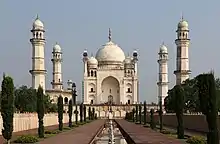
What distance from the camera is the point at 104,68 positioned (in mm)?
89938

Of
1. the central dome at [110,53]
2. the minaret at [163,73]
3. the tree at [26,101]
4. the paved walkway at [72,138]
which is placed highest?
the central dome at [110,53]

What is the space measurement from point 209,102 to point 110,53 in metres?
77.8

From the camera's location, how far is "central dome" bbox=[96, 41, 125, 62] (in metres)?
91.1

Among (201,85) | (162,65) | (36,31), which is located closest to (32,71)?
(36,31)

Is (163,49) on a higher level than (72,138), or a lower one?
higher

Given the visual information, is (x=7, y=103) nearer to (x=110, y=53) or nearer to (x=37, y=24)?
(x=37, y=24)

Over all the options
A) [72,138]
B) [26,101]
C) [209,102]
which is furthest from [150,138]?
[26,101]

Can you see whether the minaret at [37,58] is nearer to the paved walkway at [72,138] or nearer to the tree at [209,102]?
the paved walkway at [72,138]

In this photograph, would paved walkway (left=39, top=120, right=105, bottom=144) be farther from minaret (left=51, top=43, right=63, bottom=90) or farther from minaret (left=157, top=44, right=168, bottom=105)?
minaret (left=51, top=43, right=63, bottom=90)

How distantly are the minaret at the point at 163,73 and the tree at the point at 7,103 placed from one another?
64.5m

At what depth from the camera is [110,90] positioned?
91062mm

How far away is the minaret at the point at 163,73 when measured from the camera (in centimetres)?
8256

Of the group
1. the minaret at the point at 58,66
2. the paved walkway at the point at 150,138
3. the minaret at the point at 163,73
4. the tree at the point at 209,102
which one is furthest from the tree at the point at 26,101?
the tree at the point at 209,102

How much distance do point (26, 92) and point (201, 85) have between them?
4364 cm
